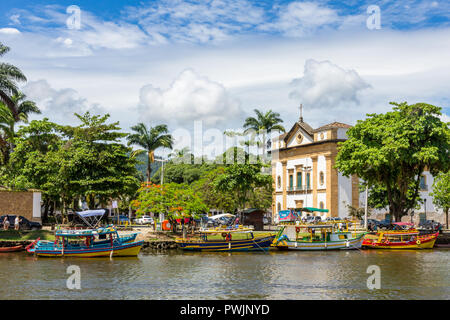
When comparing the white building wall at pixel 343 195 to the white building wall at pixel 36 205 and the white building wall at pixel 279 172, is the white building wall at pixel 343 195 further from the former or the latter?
the white building wall at pixel 36 205

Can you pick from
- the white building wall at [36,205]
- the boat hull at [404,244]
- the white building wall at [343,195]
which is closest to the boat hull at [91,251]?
the white building wall at [36,205]

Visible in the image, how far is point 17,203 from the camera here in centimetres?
5456

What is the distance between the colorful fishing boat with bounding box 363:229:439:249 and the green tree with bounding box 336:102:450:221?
5.74 meters

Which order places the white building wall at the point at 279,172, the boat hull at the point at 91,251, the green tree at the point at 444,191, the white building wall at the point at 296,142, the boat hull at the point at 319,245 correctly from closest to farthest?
the boat hull at the point at 91,251
the boat hull at the point at 319,245
the green tree at the point at 444,191
the white building wall at the point at 296,142
the white building wall at the point at 279,172

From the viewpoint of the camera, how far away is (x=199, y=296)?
2506 centimetres

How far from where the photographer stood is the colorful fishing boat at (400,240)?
47.8 metres

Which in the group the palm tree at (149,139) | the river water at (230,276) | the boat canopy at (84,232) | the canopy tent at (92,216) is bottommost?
the river water at (230,276)

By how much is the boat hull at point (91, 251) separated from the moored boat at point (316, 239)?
13.1 metres

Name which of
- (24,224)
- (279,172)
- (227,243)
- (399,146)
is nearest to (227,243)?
(227,243)

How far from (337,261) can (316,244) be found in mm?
8220

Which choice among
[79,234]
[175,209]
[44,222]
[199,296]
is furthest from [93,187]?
[199,296]

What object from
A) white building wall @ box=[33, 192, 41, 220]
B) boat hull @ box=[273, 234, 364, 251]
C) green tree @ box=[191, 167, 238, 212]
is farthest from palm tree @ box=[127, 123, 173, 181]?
boat hull @ box=[273, 234, 364, 251]

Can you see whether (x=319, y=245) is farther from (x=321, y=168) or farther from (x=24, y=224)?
(x=321, y=168)
